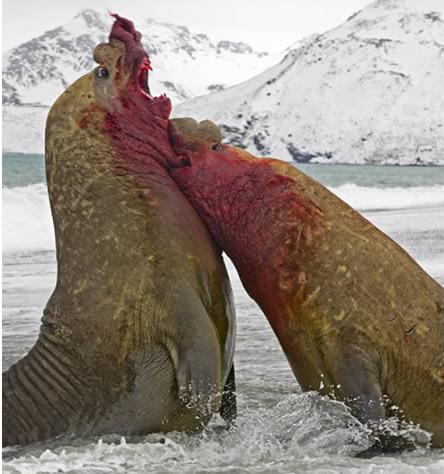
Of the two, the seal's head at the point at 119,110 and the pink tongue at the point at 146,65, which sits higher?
the pink tongue at the point at 146,65

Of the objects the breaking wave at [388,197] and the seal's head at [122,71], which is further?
the breaking wave at [388,197]

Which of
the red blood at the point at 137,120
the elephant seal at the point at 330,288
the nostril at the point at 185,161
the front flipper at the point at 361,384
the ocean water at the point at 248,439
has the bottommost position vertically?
the ocean water at the point at 248,439

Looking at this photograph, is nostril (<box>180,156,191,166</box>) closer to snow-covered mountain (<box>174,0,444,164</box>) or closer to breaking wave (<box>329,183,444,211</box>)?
breaking wave (<box>329,183,444,211</box>)

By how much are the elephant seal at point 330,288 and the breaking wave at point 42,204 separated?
8.79 m

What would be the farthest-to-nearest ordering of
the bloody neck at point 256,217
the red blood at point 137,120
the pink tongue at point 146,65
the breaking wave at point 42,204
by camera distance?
the breaking wave at point 42,204
the pink tongue at point 146,65
the red blood at point 137,120
the bloody neck at point 256,217

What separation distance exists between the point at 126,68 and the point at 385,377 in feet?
6.23

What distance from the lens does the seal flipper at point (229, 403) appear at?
482 centimetres

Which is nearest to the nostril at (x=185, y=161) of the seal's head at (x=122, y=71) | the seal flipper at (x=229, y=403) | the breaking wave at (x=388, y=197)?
the seal's head at (x=122, y=71)

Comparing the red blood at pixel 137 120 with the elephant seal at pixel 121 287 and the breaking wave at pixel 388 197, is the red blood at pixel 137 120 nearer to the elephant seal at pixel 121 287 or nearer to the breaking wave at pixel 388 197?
the elephant seal at pixel 121 287

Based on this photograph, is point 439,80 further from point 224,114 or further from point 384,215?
point 384,215

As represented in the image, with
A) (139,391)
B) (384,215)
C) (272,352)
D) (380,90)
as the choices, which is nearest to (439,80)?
(380,90)

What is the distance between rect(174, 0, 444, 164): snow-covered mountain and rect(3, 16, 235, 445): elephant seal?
95.7 ft

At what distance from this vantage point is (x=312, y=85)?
4175cm

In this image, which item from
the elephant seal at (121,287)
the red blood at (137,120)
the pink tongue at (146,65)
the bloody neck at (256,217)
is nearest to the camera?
the elephant seal at (121,287)
